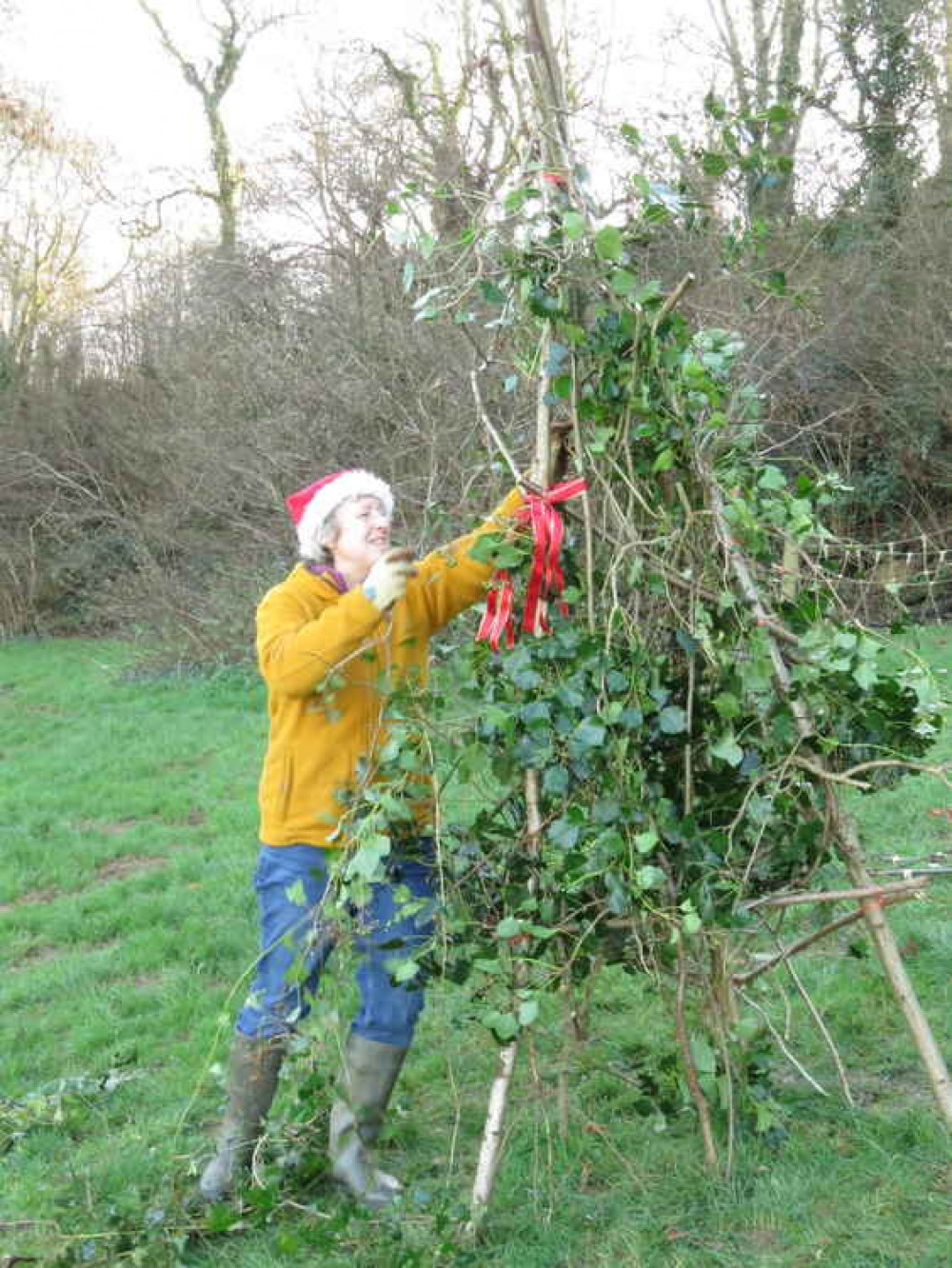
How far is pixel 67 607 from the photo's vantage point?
20375mm

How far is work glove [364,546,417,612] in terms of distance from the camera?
2891 mm

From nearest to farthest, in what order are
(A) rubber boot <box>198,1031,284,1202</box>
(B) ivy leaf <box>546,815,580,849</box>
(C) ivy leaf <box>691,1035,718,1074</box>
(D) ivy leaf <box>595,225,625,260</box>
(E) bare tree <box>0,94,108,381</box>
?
(D) ivy leaf <box>595,225,625,260</box>
(B) ivy leaf <box>546,815,580,849</box>
(C) ivy leaf <box>691,1035,718,1074</box>
(A) rubber boot <box>198,1031,284,1202</box>
(E) bare tree <box>0,94,108,381</box>

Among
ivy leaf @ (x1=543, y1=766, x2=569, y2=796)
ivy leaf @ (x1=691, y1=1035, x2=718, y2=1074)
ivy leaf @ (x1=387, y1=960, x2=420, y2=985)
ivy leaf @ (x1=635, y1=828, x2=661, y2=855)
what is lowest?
ivy leaf @ (x1=691, y1=1035, x2=718, y2=1074)

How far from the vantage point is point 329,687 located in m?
3.04

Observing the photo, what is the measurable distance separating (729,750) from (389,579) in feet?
2.69

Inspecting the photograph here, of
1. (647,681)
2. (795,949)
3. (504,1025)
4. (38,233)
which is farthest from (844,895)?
(38,233)

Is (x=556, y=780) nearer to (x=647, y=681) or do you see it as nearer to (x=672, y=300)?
(x=647, y=681)

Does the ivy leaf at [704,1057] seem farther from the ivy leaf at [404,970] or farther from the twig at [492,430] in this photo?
the twig at [492,430]

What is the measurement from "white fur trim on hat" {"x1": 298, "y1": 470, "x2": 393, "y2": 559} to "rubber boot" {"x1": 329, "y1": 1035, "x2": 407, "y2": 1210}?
1.24m

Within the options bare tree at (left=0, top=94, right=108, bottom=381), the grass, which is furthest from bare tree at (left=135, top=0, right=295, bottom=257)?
→ the grass

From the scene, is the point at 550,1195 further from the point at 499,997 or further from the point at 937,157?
the point at 937,157

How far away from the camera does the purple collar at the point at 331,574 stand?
10.9ft

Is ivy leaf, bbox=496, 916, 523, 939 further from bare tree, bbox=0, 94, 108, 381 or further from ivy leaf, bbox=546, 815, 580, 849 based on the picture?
bare tree, bbox=0, 94, 108, 381

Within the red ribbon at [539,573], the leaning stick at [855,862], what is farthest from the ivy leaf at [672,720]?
the red ribbon at [539,573]
